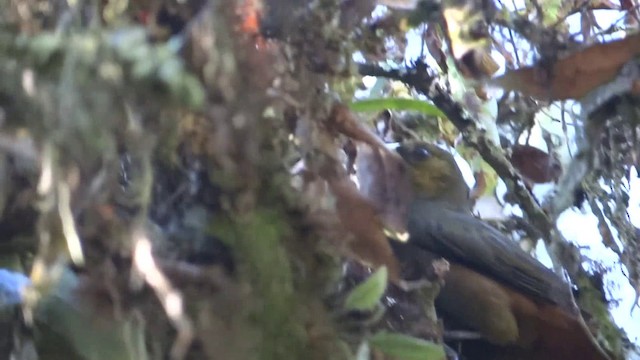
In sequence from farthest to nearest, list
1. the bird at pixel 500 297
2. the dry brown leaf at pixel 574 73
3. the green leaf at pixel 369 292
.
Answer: the bird at pixel 500 297 < the dry brown leaf at pixel 574 73 < the green leaf at pixel 369 292

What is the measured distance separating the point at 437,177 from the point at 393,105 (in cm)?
24

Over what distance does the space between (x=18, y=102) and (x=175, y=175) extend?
105 millimetres

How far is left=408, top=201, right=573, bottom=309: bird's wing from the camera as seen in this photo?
0.71m

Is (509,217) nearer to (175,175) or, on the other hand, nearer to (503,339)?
(503,339)

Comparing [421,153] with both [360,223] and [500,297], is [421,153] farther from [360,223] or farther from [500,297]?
[360,223]

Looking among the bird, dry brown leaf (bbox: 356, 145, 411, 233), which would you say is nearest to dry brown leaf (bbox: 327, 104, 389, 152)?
dry brown leaf (bbox: 356, 145, 411, 233)

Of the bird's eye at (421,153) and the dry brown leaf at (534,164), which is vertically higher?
the dry brown leaf at (534,164)

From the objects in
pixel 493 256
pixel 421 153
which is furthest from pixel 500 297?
pixel 421 153

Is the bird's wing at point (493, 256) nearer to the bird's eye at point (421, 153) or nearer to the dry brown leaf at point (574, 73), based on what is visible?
the bird's eye at point (421, 153)

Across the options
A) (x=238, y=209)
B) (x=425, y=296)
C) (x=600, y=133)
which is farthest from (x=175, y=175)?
(x=600, y=133)

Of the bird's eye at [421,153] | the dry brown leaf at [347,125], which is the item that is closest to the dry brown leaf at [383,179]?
the dry brown leaf at [347,125]

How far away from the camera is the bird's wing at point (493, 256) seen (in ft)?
2.33

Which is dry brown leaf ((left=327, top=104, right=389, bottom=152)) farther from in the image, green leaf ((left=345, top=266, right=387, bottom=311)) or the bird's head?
the bird's head

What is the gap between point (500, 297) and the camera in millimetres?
709
